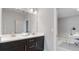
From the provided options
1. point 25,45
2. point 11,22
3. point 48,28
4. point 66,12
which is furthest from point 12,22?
point 66,12

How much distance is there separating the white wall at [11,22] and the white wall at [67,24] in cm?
83

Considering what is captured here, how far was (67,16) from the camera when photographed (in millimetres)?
2035

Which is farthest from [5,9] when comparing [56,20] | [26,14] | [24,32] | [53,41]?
[53,41]

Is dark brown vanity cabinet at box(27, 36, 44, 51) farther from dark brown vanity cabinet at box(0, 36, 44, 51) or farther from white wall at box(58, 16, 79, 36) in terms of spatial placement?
white wall at box(58, 16, 79, 36)

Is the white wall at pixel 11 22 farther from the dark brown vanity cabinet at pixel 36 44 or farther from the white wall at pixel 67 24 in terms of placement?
the white wall at pixel 67 24

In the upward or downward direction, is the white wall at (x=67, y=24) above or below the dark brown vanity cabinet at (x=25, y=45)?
above

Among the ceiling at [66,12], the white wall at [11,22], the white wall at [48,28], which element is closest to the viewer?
the ceiling at [66,12]

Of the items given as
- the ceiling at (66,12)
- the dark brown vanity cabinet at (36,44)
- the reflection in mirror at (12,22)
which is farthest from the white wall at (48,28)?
the reflection in mirror at (12,22)

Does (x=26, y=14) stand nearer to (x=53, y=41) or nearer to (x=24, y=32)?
(x=24, y=32)

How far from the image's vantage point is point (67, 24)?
2.09 m

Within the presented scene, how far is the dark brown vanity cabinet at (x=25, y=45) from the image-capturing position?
1823 millimetres

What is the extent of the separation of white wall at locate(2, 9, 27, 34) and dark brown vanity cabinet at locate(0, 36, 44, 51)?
0.33 meters

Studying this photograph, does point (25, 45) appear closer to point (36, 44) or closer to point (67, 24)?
point (36, 44)
